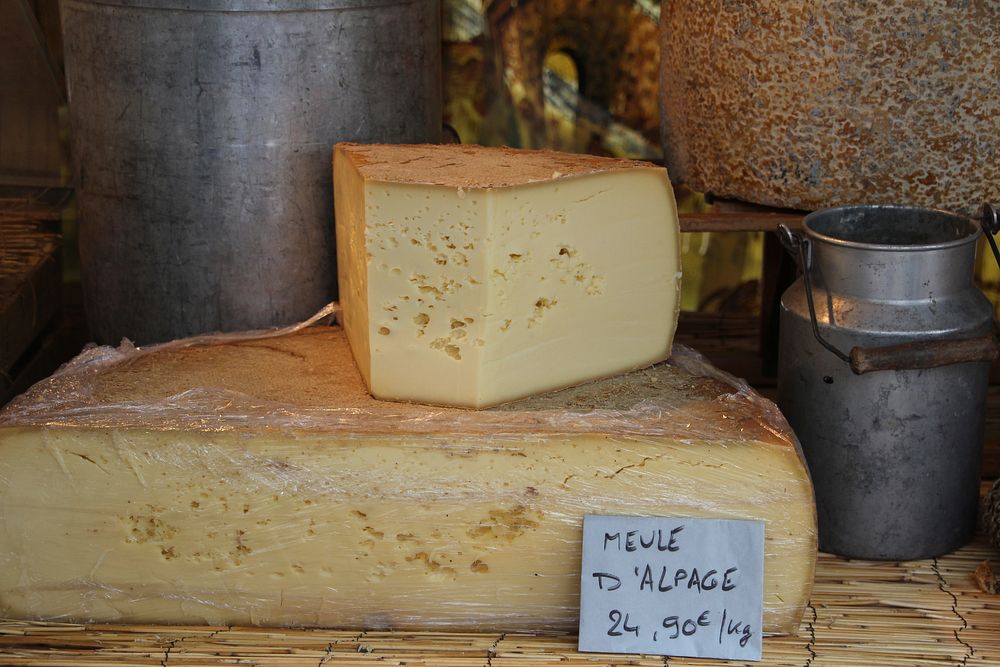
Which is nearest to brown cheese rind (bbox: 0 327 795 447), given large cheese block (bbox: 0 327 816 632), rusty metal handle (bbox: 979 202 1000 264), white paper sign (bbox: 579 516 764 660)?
large cheese block (bbox: 0 327 816 632)

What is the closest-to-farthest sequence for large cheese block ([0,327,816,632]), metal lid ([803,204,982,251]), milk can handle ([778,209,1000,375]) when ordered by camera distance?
large cheese block ([0,327,816,632]) < milk can handle ([778,209,1000,375]) < metal lid ([803,204,982,251])

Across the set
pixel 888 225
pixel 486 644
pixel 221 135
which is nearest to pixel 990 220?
pixel 888 225

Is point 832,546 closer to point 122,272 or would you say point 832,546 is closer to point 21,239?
point 122,272

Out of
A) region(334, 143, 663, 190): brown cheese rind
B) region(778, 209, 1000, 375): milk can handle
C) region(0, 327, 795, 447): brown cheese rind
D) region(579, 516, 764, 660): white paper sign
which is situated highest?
region(334, 143, 663, 190): brown cheese rind

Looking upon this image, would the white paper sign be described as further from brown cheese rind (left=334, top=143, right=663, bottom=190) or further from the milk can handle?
brown cheese rind (left=334, top=143, right=663, bottom=190)

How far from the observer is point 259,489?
62.3 inches

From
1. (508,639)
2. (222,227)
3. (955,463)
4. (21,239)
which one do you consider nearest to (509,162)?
(222,227)

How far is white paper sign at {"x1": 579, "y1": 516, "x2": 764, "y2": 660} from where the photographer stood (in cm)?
157

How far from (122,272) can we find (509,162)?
68cm

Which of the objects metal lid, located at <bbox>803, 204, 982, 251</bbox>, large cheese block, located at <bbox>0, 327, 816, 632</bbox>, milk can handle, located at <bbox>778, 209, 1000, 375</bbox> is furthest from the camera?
metal lid, located at <bbox>803, 204, 982, 251</bbox>

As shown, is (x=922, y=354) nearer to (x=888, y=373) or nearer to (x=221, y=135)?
(x=888, y=373)

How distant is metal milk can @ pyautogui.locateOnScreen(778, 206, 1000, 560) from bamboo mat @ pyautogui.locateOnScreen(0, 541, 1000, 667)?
0.14 metres

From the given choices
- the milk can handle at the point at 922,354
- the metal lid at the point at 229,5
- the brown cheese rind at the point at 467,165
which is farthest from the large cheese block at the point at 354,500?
the metal lid at the point at 229,5

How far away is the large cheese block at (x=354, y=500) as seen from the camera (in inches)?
61.6
